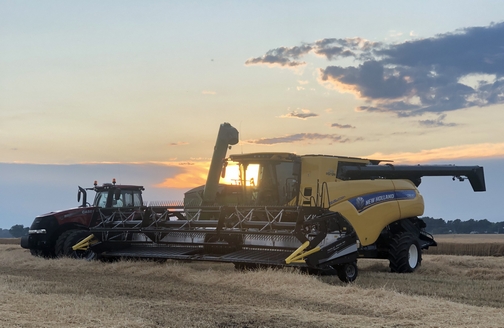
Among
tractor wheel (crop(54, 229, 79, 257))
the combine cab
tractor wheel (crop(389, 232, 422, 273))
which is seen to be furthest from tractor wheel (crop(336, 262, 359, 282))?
tractor wheel (crop(54, 229, 79, 257))

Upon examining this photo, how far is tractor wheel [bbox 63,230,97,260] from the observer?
15398 mm

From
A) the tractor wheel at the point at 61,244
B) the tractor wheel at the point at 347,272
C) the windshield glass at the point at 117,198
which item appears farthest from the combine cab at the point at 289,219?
the windshield glass at the point at 117,198

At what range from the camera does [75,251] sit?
15.4m

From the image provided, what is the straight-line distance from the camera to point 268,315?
7.62 m

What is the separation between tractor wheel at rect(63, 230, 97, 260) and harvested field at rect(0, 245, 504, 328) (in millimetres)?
2085

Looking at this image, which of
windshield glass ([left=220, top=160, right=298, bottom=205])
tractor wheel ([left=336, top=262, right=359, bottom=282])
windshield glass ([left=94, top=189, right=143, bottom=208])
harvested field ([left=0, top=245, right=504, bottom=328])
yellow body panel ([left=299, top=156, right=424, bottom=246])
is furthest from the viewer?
windshield glass ([left=94, top=189, right=143, bottom=208])

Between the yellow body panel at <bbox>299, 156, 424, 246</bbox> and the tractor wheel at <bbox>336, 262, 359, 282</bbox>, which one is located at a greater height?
the yellow body panel at <bbox>299, 156, 424, 246</bbox>

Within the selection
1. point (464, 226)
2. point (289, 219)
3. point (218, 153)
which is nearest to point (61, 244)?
point (218, 153)

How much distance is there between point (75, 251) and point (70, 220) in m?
1.30

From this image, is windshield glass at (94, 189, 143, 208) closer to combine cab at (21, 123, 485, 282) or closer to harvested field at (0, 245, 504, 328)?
combine cab at (21, 123, 485, 282)

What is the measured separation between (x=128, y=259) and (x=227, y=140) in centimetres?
547

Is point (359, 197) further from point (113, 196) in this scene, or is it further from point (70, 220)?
point (70, 220)

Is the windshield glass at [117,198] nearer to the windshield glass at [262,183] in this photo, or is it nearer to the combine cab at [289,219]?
the combine cab at [289,219]

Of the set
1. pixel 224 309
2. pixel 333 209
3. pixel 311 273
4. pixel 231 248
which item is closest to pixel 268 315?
pixel 224 309
